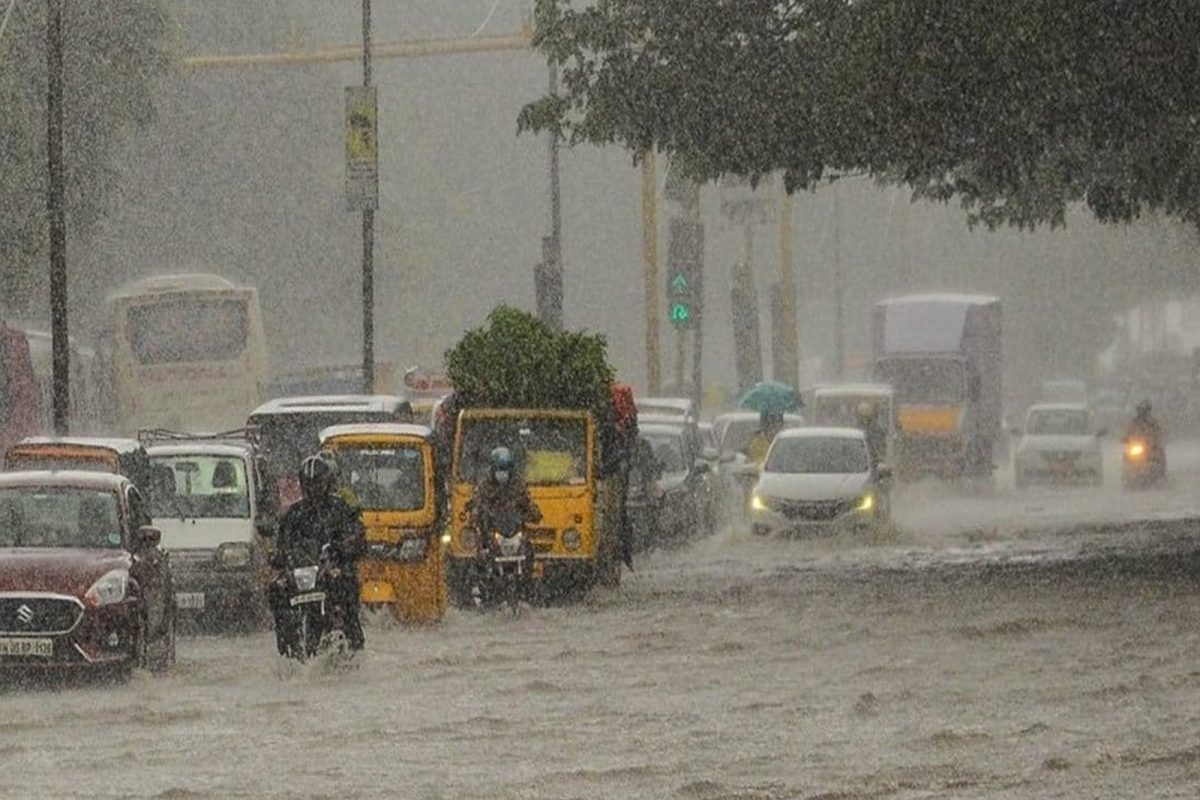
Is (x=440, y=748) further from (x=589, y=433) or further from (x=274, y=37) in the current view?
(x=274, y=37)

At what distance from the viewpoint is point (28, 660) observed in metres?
20.1

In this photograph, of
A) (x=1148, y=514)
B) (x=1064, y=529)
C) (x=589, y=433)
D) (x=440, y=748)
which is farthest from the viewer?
(x=1148, y=514)

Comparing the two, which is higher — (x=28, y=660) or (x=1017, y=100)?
(x=1017, y=100)

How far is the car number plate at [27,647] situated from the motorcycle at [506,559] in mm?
7692

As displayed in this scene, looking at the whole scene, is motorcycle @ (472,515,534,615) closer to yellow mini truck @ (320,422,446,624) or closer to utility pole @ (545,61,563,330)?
yellow mini truck @ (320,422,446,624)

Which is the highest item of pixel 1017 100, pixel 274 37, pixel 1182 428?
pixel 274 37

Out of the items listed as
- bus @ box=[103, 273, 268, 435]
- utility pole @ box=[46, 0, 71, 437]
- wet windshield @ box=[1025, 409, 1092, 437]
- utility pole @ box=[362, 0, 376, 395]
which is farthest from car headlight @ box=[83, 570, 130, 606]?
wet windshield @ box=[1025, 409, 1092, 437]

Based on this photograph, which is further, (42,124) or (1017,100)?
(42,124)

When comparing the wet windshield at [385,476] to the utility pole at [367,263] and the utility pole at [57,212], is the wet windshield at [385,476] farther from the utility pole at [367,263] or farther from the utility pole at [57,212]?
the utility pole at [367,263]

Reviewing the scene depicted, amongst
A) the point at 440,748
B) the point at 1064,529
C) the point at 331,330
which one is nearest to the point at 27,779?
the point at 440,748

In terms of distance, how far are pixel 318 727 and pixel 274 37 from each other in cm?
6726

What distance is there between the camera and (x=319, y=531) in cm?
2100

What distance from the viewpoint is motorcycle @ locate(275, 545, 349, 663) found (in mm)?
20953

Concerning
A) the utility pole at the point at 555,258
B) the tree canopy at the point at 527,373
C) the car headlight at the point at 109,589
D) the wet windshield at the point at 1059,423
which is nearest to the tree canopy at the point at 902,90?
the tree canopy at the point at 527,373
